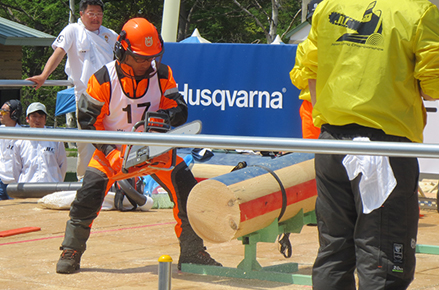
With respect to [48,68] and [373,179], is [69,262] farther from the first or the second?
[48,68]

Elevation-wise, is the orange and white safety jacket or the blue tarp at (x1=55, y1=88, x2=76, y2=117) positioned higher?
the orange and white safety jacket

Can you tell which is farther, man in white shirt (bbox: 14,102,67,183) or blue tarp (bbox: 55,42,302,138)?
man in white shirt (bbox: 14,102,67,183)

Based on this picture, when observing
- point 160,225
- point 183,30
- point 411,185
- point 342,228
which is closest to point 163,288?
point 342,228

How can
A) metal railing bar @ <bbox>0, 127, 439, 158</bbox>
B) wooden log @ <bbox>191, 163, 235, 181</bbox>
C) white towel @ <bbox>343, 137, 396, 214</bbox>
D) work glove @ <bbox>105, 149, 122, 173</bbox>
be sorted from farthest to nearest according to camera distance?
wooden log @ <bbox>191, 163, 235, 181</bbox> < work glove @ <bbox>105, 149, 122, 173</bbox> < white towel @ <bbox>343, 137, 396, 214</bbox> < metal railing bar @ <bbox>0, 127, 439, 158</bbox>

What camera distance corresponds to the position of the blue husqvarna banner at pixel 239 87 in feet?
20.6

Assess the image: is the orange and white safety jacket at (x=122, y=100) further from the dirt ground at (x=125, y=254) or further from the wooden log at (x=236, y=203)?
the dirt ground at (x=125, y=254)

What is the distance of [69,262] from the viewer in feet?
14.4

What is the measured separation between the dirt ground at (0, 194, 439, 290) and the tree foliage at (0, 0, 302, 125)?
22953mm

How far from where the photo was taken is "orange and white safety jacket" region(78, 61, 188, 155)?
178 inches

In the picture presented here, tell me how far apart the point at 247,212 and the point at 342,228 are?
139cm

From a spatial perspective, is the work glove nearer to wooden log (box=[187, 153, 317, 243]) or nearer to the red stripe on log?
A: wooden log (box=[187, 153, 317, 243])

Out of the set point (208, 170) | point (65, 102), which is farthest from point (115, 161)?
point (65, 102)

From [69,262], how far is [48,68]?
2896 millimetres

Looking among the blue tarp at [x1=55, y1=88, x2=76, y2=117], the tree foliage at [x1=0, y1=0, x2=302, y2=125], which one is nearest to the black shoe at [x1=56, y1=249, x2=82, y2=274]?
the blue tarp at [x1=55, y1=88, x2=76, y2=117]
